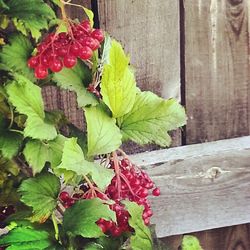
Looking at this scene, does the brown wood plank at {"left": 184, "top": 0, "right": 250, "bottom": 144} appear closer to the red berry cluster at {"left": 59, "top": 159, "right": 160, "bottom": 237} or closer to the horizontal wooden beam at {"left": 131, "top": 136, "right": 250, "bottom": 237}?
the horizontal wooden beam at {"left": 131, "top": 136, "right": 250, "bottom": 237}

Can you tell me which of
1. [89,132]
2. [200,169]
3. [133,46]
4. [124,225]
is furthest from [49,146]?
[200,169]

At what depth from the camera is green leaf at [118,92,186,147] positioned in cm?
111

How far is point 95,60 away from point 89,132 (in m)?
0.13

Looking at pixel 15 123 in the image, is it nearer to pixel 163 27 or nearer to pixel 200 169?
Result: pixel 163 27

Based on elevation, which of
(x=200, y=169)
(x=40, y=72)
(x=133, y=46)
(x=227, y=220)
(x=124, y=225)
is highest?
(x=40, y=72)

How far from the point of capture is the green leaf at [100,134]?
1.07 m

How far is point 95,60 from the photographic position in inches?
44.4

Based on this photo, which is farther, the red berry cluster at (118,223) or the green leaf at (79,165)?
the red berry cluster at (118,223)

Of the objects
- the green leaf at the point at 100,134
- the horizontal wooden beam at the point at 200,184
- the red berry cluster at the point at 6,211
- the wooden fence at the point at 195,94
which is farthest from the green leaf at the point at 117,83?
the horizontal wooden beam at the point at 200,184

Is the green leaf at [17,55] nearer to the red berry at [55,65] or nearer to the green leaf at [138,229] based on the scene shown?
the red berry at [55,65]

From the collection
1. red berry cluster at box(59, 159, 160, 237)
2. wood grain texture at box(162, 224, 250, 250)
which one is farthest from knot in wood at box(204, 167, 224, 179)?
red berry cluster at box(59, 159, 160, 237)

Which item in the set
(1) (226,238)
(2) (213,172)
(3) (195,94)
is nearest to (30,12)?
(3) (195,94)

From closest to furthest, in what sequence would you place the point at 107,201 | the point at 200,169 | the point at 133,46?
1. the point at 107,201
2. the point at 133,46
3. the point at 200,169

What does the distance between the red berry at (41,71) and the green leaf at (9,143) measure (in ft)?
0.32
